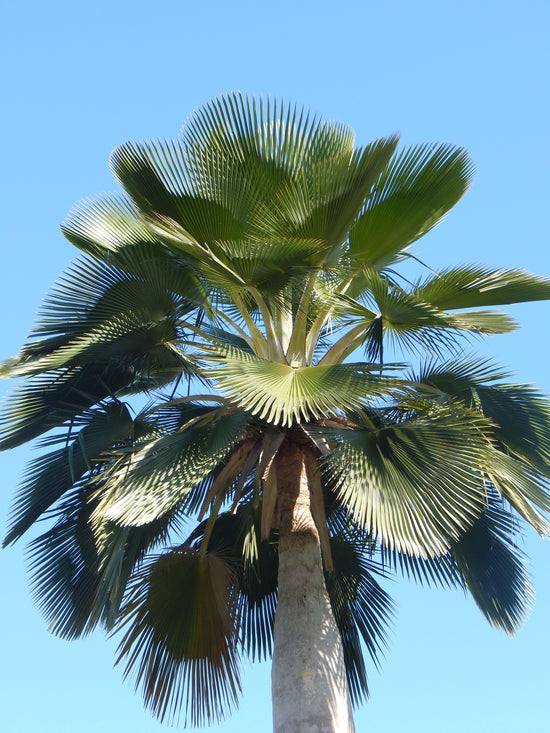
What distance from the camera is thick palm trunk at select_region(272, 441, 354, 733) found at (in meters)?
6.69

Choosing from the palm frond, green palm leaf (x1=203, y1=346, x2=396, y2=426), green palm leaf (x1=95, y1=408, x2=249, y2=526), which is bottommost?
the palm frond

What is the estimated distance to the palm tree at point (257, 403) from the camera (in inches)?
277

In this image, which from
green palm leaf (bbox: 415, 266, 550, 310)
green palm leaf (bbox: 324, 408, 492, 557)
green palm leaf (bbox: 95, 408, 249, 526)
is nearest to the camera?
green palm leaf (bbox: 324, 408, 492, 557)

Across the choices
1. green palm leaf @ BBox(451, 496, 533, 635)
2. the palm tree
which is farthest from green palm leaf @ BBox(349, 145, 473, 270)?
green palm leaf @ BBox(451, 496, 533, 635)

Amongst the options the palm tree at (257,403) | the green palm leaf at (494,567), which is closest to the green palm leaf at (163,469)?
the palm tree at (257,403)

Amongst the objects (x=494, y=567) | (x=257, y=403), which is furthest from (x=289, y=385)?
(x=494, y=567)

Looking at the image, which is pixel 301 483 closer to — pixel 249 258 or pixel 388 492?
pixel 388 492

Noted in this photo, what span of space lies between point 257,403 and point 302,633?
170 centimetres

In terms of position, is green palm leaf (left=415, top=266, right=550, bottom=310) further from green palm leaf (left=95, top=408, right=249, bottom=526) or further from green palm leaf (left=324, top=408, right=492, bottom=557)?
green palm leaf (left=95, top=408, right=249, bottom=526)

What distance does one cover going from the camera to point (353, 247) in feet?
25.7

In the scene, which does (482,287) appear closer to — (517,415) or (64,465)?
(517,415)

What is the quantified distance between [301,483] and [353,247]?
76.5 inches

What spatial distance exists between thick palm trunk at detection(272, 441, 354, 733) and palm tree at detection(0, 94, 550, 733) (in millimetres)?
→ 15

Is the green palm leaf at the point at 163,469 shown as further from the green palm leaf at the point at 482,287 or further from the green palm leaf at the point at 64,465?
the green palm leaf at the point at 482,287
